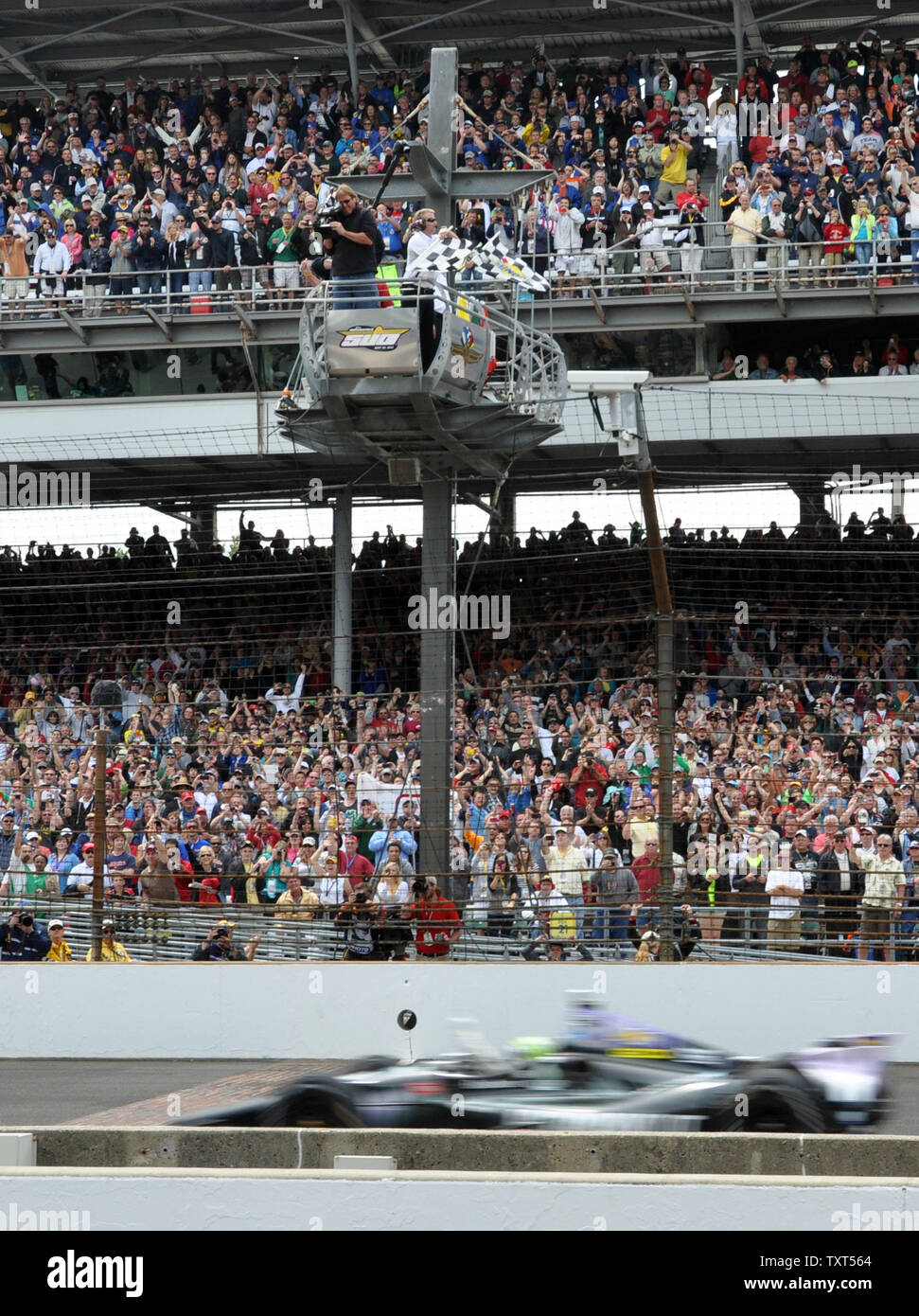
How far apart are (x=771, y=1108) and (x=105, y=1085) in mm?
5048

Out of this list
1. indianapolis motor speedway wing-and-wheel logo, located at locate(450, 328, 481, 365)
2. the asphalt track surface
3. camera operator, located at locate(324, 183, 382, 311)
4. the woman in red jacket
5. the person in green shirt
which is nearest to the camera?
the asphalt track surface

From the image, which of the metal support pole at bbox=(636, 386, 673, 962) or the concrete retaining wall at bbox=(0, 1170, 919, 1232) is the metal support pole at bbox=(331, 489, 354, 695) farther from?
the concrete retaining wall at bbox=(0, 1170, 919, 1232)

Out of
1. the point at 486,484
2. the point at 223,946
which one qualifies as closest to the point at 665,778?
the point at 223,946

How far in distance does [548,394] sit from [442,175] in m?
1.85

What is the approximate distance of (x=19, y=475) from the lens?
21.0 meters

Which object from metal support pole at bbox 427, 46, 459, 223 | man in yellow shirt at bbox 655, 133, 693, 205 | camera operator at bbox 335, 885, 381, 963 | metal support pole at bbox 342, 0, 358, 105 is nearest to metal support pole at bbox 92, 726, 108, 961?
camera operator at bbox 335, 885, 381, 963

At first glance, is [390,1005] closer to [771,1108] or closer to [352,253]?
[771,1108]

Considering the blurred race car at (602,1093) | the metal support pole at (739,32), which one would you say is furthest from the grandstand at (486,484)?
the blurred race car at (602,1093)

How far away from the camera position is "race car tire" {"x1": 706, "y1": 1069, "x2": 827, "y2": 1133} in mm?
7047

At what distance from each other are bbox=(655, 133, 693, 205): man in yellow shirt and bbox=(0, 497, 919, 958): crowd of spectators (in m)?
4.83

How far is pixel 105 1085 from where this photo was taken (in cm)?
1068

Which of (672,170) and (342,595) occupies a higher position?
(672,170)


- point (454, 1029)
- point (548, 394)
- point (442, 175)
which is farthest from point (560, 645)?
point (454, 1029)
